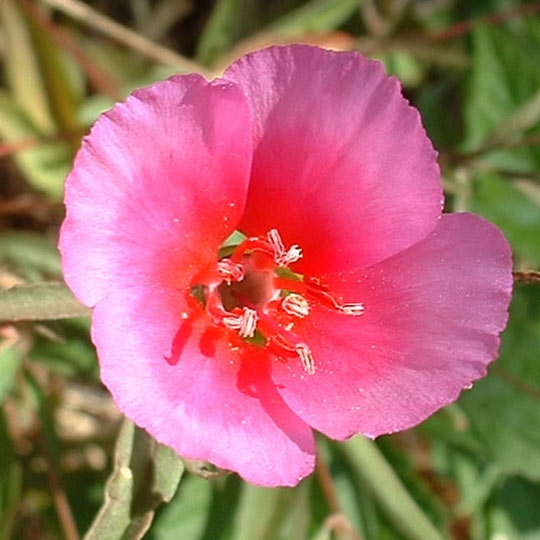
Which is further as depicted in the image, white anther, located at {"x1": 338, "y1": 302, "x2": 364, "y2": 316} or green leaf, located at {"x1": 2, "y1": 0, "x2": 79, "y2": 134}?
green leaf, located at {"x1": 2, "y1": 0, "x2": 79, "y2": 134}

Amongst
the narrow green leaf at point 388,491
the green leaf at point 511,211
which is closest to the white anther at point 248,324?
the narrow green leaf at point 388,491

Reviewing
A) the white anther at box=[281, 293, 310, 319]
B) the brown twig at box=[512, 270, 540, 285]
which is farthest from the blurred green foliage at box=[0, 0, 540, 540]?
the brown twig at box=[512, 270, 540, 285]

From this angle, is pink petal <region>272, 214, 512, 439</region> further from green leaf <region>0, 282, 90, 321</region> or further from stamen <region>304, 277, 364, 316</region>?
green leaf <region>0, 282, 90, 321</region>

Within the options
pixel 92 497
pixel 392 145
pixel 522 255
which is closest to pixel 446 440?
pixel 522 255

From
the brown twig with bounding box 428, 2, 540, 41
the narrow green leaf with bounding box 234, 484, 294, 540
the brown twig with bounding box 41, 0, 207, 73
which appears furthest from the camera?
the brown twig with bounding box 428, 2, 540, 41

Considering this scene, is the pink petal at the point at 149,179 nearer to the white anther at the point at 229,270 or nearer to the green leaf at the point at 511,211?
the white anther at the point at 229,270

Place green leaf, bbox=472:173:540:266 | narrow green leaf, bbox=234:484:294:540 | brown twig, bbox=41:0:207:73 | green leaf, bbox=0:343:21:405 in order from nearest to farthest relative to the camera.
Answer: green leaf, bbox=0:343:21:405 → narrow green leaf, bbox=234:484:294:540 → brown twig, bbox=41:0:207:73 → green leaf, bbox=472:173:540:266

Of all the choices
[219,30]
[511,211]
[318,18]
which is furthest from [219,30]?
[511,211]

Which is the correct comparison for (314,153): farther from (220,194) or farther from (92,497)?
(92,497)

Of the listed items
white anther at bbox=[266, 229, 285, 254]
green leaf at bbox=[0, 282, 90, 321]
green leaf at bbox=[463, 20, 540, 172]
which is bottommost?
green leaf at bbox=[463, 20, 540, 172]
